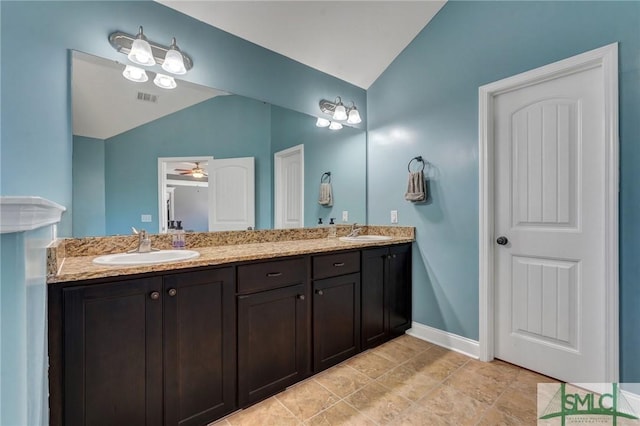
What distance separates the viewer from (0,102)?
1.11 m

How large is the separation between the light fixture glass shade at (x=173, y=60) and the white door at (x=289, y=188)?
0.92m

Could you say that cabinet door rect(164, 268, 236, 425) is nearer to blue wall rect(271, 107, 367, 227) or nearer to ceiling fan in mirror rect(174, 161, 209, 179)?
ceiling fan in mirror rect(174, 161, 209, 179)

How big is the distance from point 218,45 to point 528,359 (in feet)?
10.2

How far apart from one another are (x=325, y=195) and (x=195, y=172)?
1215mm

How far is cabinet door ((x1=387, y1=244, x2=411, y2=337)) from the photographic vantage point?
8.14ft

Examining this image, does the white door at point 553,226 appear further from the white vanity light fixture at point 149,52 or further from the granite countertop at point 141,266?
the white vanity light fixture at point 149,52

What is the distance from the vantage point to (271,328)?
5.61 feet

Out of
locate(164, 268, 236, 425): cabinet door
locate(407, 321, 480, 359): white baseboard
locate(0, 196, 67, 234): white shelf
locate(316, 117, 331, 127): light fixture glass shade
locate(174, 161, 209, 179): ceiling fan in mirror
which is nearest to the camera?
locate(0, 196, 67, 234): white shelf

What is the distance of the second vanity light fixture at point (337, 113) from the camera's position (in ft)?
9.02

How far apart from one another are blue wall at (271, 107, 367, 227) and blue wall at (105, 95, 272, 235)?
0.19 m

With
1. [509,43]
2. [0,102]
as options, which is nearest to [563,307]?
[509,43]

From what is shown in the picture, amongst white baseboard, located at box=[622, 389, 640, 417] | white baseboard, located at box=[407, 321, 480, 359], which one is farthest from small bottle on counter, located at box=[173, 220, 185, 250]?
white baseboard, located at box=[622, 389, 640, 417]

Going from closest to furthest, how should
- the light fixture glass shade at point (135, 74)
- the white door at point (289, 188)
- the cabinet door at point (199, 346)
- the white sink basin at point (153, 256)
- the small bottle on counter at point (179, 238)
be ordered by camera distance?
the cabinet door at point (199, 346), the white sink basin at point (153, 256), the light fixture glass shade at point (135, 74), the small bottle on counter at point (179, 238), the white door at point (289, 188)

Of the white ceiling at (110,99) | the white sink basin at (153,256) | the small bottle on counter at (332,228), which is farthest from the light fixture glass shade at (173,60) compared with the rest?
the small bottle on counter at (332,228)
